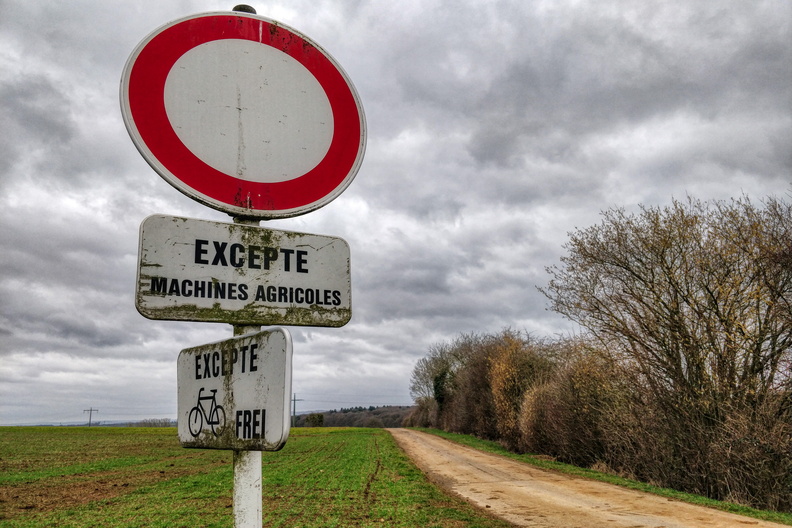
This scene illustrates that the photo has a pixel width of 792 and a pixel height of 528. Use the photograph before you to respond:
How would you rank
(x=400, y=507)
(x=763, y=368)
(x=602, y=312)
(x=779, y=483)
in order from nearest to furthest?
1. (x=400, y=507)
2. (x=779, y=483)
3. (x=763, y=368)
4. (x=602, y=312)

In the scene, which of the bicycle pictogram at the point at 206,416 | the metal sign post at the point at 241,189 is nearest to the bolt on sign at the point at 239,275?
the metal sign post at the point at 241,189

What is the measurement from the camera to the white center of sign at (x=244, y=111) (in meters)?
1.68

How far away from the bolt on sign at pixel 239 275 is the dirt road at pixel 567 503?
8.29 metres

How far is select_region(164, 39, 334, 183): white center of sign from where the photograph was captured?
1677mm

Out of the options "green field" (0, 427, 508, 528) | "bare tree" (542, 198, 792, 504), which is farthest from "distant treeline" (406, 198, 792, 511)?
"green field" (0, 427, 508, 528)

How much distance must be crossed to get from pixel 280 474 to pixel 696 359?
12.4 meters

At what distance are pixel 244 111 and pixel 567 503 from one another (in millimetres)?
10990

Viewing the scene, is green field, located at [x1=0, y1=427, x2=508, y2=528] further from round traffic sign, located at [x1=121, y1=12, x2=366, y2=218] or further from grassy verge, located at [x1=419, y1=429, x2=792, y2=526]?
round traffic sign, located at [x1=121, y1=12, x2=366, y2=218]

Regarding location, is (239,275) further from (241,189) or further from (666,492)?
(666,492)

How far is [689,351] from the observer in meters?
13.6

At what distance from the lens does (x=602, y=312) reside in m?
15.2

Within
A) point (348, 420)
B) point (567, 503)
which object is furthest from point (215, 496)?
point (348, 420)

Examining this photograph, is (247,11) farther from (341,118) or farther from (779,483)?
(779,483)

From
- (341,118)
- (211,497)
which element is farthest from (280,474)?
(341,118)
